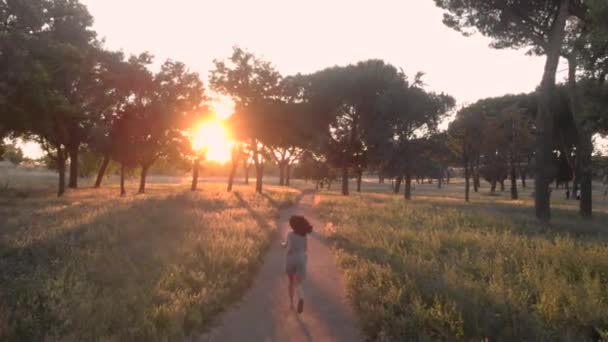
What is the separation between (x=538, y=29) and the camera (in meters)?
22.9

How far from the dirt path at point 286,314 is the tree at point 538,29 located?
14.5 m

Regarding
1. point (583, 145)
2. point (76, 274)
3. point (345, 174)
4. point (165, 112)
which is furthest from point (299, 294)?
point (345, 174)

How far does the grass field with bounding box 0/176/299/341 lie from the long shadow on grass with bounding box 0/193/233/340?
2 centimetres

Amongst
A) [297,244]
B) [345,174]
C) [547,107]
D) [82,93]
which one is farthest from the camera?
[345,174]

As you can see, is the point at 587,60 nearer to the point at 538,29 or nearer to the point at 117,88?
the point at 538,29

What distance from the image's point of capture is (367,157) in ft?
157

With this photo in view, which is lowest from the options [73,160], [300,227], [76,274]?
[76,274]

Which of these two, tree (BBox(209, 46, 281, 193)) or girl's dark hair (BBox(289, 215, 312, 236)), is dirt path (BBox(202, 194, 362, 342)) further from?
tree (BBox(209, 46, 281, 193))

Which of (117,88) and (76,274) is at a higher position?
(117,88)

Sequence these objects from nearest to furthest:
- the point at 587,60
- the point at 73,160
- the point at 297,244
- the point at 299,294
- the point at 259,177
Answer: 1. the point at 299,294
2. the point at 297,244
3. the point at 587,60
4. the point at 73,160
5. the point at 259,177

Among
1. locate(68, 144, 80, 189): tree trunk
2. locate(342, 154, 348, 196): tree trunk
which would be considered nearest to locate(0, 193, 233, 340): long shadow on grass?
locate(68, 144, 80, 189): tree trunk

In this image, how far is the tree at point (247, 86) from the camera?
4284cm

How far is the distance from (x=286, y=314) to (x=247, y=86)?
36808 mm

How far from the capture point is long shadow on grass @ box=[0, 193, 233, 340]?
21.3 feet
